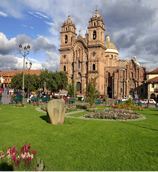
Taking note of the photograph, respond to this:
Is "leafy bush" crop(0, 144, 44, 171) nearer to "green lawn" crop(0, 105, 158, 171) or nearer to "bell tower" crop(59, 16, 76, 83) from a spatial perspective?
"green lawn" crop(0, 105, 158, 171)

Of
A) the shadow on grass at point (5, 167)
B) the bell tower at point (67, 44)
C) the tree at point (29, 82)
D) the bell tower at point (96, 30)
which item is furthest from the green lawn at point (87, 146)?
the bell tower at point (67, 44)

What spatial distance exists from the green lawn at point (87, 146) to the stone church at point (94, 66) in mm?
67071

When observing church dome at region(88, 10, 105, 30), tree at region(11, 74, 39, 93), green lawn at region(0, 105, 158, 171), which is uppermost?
church dome at region(88, 10, 105, 30)

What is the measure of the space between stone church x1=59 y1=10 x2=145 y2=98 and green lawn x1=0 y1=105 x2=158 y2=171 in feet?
220

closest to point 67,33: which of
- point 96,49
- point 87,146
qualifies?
point 96,49

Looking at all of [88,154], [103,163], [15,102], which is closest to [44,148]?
[88,154]

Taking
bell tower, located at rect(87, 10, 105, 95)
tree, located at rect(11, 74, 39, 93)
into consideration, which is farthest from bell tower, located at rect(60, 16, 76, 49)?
tree, located at rect(11, 74, 39, 93)

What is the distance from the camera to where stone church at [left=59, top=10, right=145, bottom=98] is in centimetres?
8247

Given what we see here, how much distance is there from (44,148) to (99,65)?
72076 millimetres

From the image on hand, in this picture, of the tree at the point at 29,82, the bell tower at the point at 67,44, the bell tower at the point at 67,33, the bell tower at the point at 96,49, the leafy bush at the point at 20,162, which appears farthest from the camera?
the bell tower at the point at 67,33

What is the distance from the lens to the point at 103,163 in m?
8.32

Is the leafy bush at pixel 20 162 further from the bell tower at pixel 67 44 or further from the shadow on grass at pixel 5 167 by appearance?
the bell tower at pixel 67 44

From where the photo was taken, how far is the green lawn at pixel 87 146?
8250 millimetres

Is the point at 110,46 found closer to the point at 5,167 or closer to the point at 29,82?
the point at 29,82
